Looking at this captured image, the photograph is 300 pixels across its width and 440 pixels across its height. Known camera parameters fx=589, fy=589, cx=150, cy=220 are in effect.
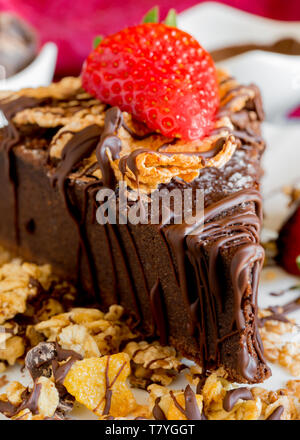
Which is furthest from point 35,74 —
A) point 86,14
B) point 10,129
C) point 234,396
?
point 234,396

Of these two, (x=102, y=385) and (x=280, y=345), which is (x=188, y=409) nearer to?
(x=102, y=385)

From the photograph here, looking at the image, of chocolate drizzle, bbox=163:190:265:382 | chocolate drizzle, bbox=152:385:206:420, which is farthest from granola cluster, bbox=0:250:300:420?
chocolate drizzle, bbox=163:190:265:382

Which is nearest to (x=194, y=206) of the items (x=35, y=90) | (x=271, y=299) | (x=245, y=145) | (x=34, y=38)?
(x=245, y=145)

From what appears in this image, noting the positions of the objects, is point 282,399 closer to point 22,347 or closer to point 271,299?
point 271,299

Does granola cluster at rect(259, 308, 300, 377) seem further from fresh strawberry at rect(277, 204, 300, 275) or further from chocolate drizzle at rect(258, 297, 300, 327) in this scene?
fresh strawberry at rect(277, 204, 300, 275)

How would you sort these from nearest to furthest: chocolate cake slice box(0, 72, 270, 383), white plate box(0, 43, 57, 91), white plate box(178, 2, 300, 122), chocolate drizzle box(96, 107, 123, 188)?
chocolate cake slice box(0, 72, 270, 383) < chocolate drizzle box(96, 107, 123, 188) < white plate box(0, 43, 57, 91) < white plate box(178, 2, 300, 122)

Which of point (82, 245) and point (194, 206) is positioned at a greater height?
point (194, 206)
